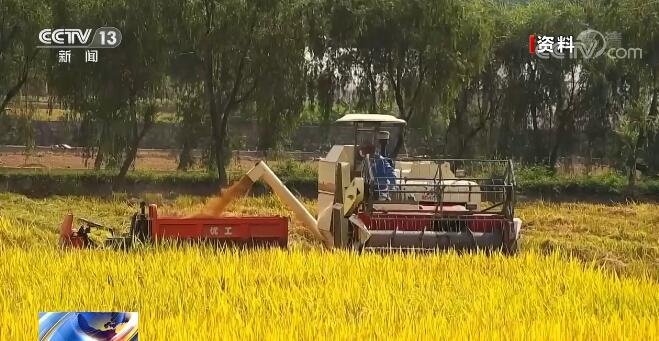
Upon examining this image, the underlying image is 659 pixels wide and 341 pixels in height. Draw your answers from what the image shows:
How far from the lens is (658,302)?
7680mm

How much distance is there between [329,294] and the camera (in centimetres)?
750

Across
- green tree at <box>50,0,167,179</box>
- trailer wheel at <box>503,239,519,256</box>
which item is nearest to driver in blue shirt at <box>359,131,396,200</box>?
trailer wheel at <box>503,239,519,256</box>

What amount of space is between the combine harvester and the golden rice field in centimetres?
76

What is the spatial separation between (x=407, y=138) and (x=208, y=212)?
21068 mm

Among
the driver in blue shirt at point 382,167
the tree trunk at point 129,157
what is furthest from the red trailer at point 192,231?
the tree trunk at point 129,157

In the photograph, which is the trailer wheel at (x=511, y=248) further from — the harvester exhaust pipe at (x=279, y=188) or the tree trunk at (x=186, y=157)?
the tree trunk at (x=186, y=157)

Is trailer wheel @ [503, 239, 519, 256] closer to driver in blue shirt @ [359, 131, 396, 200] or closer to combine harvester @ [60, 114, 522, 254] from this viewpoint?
combine harvester @ [60, 114, 522, 254]

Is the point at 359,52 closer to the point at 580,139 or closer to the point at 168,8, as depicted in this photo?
the point at 168,8

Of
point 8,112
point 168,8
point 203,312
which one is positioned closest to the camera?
point 203,312

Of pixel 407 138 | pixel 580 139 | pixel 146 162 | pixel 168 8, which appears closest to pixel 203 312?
pixel 168 8

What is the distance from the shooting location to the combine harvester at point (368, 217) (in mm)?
11094

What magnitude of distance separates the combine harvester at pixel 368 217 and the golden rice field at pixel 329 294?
0.76 m

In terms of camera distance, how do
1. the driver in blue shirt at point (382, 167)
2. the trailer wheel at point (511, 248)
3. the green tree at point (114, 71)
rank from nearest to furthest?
the trailer wheel at point (511, 248) → the driver in blue shirt at point (382, 167) → the green tree at point (114, 71)

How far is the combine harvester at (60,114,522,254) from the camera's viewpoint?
1109 centimetres
